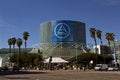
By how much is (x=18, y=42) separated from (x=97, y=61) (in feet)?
149

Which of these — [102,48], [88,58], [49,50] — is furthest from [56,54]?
[88,58]

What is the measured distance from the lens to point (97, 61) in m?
134

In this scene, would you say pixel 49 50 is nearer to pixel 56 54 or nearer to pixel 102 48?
pixel 56 54

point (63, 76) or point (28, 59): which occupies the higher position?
point (28, 59)

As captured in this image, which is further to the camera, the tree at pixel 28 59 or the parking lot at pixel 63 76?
the tree at pixel 28 59

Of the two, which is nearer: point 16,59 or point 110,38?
point 110,38

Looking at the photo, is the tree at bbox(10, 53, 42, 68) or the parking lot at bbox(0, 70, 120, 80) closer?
the parking lot at bbox(0, 70, 120, 80)

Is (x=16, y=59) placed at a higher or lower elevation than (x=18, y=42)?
lower

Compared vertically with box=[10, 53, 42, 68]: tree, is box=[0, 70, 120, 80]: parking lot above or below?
below

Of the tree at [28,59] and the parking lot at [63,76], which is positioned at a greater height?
the tree at [28,59]

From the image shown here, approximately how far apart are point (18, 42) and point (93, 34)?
142 feet

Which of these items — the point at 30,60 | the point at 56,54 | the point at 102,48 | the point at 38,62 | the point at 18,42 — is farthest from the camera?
the point at 102,48

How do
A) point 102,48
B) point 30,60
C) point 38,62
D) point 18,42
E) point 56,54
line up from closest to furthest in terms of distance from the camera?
point 38,62 → point 30,60 → point 18,42 → point 56,54 → point 102,48

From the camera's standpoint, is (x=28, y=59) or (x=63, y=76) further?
(x=28, y=59)
